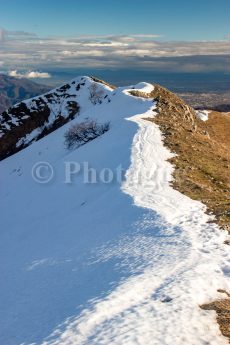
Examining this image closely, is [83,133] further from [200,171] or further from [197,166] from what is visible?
[200,171]

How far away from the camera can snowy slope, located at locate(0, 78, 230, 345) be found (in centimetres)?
1234

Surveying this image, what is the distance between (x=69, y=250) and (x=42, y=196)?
53.1 feet

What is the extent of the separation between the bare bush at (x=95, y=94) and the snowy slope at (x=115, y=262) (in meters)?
42.3

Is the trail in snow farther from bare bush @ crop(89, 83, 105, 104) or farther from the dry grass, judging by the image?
bare bush @ crop(89, 83, 105, 104)

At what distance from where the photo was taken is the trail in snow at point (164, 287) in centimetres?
1173

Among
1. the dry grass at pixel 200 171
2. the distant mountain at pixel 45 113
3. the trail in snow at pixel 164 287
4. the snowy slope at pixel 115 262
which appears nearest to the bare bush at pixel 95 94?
the distant mountain at pixel 45 113

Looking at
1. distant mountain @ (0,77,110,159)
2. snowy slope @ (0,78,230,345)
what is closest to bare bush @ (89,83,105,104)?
distant mountain @ (0,77,110,159)

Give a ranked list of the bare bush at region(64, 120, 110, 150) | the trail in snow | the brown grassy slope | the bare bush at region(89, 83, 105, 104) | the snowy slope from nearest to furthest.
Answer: the trail in snow, the snowy slope, the brown grassy slope, the bare bush at region(64, 120, 110, 150), the bare bush at region(89, 83, 105, 104)

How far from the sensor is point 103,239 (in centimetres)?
2034

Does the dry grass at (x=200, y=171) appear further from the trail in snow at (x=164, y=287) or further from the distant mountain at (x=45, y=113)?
the distant mountain at (x=45, y=113)

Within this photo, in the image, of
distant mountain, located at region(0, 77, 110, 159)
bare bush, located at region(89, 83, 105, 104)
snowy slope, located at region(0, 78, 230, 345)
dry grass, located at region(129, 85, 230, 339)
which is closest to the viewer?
snowy slope, located at region(0, 78, 230, 345)

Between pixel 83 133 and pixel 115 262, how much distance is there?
36.1 metres

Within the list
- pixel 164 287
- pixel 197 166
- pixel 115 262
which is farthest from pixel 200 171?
pixel 164 287

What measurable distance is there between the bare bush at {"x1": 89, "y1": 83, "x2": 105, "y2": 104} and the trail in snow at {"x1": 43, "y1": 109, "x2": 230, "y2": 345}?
5463cm
